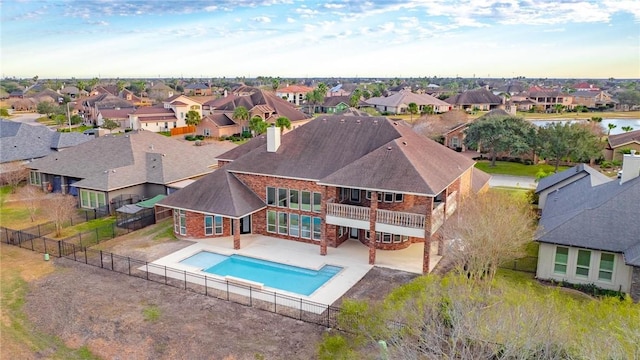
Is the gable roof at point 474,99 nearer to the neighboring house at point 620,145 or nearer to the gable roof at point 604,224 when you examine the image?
the neighboring house at point 620,145

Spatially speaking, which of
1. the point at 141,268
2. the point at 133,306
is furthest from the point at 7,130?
the point at 133,306

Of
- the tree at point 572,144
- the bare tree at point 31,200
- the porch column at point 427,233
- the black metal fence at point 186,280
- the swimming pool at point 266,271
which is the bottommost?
the swimming pool at point 266,271

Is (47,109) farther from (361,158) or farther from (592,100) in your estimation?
(592,100)

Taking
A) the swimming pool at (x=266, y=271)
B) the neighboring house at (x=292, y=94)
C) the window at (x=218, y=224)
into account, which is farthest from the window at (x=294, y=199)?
the neighboring house at (x=292, y=94)

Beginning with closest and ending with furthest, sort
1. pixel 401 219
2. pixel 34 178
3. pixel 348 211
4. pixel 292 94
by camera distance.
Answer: pixel 401 219 < pixel 348 211 < pixel 34 178 < pixel 292 94

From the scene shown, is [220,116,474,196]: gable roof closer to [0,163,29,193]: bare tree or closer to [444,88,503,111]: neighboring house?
[0,163,29,193]: bare tree

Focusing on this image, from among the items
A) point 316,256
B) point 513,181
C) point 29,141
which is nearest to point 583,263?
point 316,256
